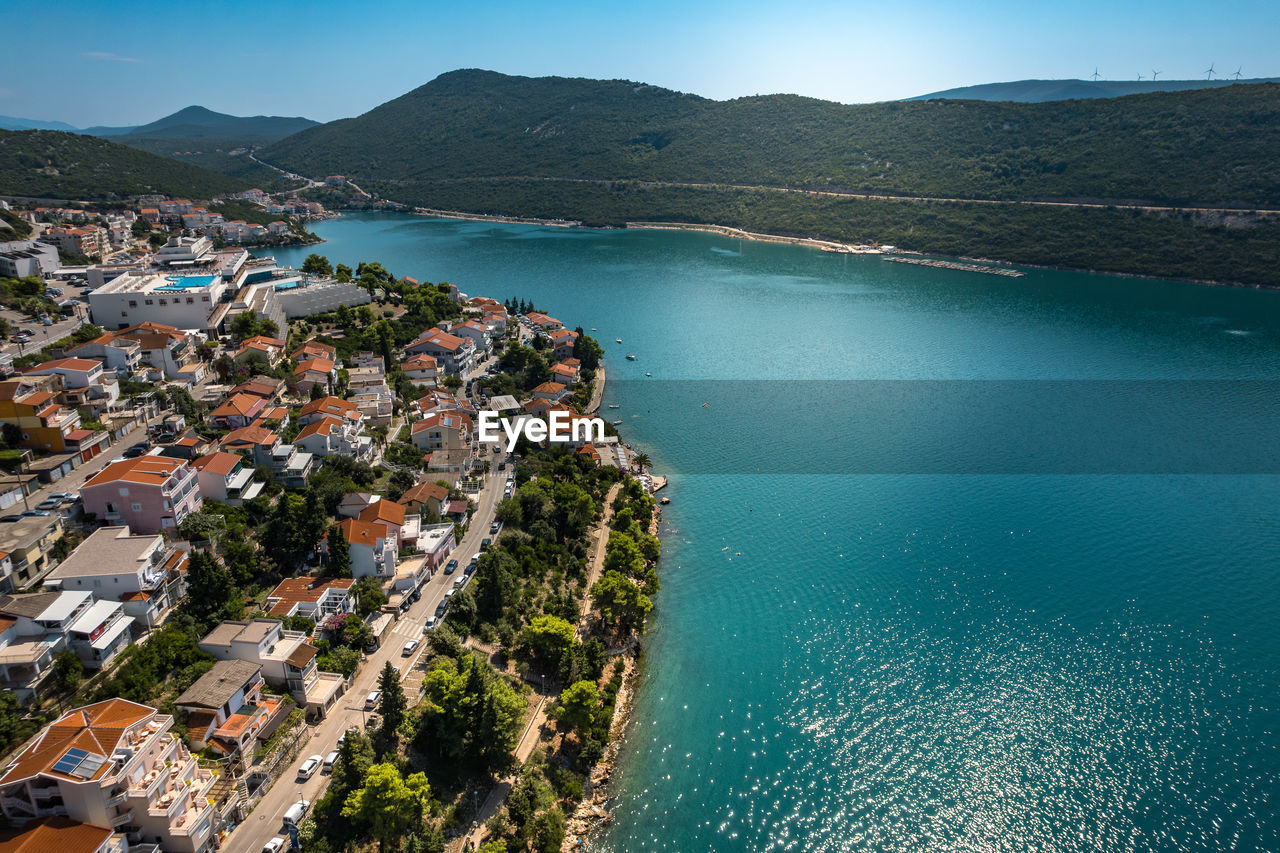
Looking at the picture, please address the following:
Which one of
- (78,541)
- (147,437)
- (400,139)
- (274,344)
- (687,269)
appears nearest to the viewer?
(78,541)

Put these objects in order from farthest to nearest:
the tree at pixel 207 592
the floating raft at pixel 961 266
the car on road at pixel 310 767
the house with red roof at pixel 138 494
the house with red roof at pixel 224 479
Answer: the floating raft at pixel 961 266
the house with red roof at pixel 224 479
the house with red roof at pixel 138 494
the tree at pixel 207 592
the car on road at pixel 310 767

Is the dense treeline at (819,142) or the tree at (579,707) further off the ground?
the dense treeline at (819,142)

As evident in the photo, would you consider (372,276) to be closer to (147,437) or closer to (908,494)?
(147,437)

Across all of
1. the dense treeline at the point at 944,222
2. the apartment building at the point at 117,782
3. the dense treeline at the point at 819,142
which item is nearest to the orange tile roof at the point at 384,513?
the apartment building at the point at 117,782

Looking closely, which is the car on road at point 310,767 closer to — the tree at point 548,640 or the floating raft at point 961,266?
the tree at point 548,640

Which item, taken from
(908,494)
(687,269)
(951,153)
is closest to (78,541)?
(908,494)

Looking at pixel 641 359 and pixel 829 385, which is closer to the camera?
pixel 829 385

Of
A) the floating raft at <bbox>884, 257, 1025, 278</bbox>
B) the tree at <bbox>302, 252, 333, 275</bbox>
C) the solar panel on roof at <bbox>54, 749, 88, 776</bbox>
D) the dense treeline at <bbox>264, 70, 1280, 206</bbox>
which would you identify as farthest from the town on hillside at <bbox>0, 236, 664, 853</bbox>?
the dense treeline at <bbox>264, 70, 1280, 206</bbox>
